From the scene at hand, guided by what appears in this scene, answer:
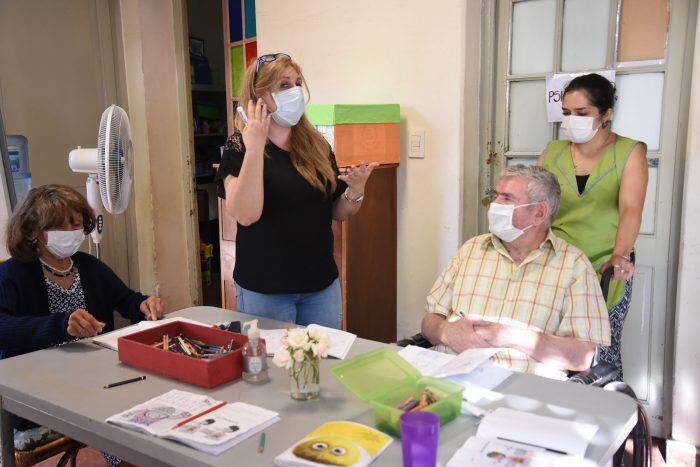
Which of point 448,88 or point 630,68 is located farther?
point 448,88

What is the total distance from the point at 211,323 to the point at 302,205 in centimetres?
50

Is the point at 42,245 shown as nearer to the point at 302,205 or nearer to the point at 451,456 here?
the point at 302,205

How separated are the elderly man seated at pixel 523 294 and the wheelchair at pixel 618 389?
5 centimetres

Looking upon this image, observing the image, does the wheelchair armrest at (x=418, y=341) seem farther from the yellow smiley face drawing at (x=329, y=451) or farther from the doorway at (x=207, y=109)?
the doorway at (x=207, y=109)

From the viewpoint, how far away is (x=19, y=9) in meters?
3.42

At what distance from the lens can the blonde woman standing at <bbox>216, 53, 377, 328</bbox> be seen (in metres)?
2.04

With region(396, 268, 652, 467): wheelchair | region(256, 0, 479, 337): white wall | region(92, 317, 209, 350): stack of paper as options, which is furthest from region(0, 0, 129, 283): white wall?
region(396, 268, 652, 467): wheelchair

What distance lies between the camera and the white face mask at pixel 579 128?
2334 mm

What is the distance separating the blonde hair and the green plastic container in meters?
0.76

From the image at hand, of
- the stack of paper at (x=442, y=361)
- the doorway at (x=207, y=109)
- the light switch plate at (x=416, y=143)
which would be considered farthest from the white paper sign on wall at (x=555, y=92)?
the doorway at (x=207, y=109)

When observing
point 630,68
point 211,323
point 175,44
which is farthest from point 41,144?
point 630,68

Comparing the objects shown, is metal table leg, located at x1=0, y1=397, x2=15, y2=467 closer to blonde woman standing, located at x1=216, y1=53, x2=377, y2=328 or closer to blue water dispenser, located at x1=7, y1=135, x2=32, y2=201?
blonde woman standing, located at x1=216, y1=53, x2=377, y2=328

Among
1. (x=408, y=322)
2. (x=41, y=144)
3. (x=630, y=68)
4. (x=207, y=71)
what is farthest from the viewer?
(x=207, y=71)

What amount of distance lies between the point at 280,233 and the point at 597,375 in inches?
41.6
